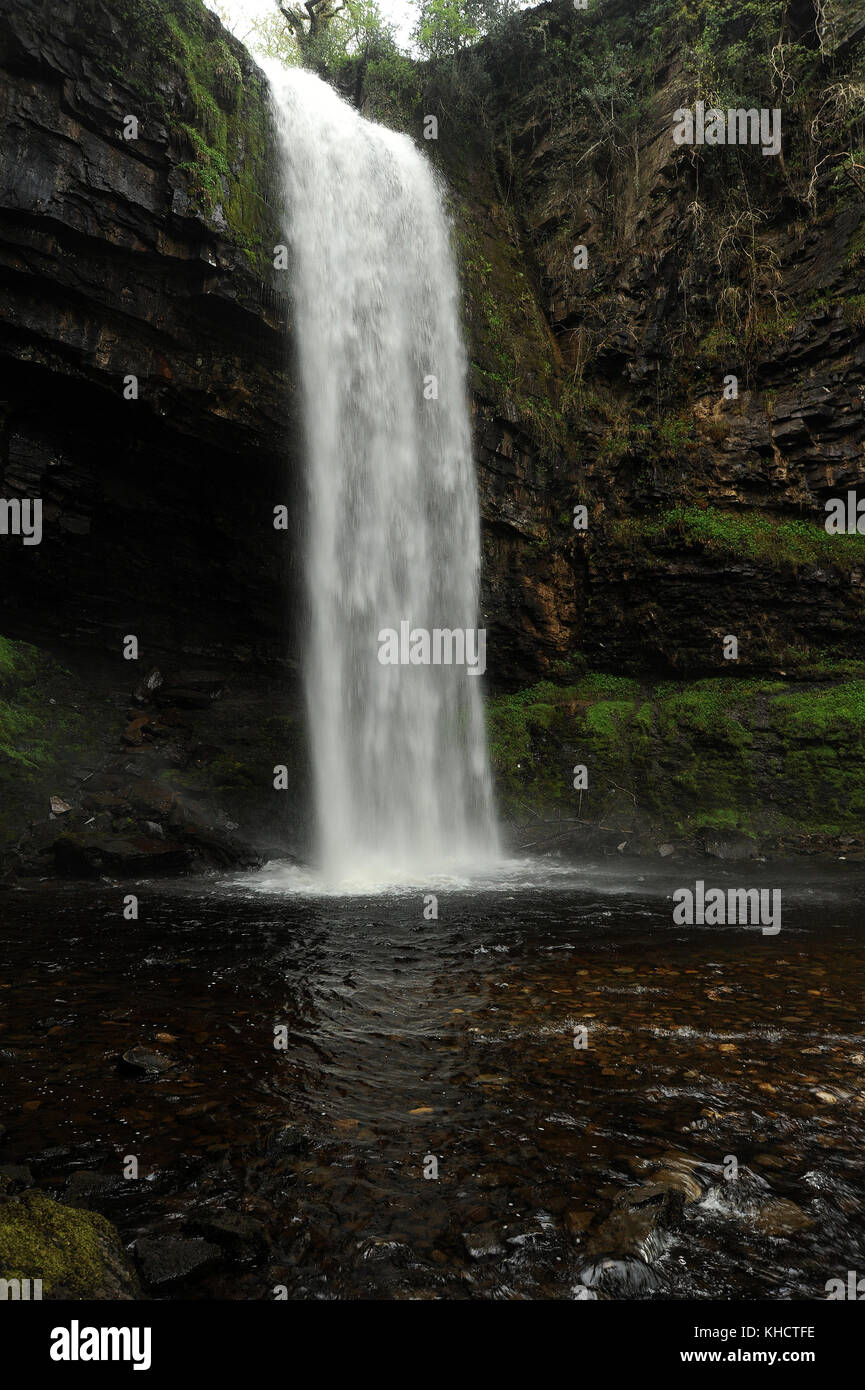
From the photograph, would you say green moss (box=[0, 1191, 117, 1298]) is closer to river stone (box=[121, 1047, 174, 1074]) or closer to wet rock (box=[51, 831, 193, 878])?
river stone (box=[121, 1047, 174, 1074])

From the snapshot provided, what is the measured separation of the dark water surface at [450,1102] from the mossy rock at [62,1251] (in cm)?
17

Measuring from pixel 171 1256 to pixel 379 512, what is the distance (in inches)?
479

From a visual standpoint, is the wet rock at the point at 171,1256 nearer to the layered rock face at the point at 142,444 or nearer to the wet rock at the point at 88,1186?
the wet rock at the point at 88,1186

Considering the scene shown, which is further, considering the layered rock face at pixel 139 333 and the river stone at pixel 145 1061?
the layered rock face at pixel 139 333

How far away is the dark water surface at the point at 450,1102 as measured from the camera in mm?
2348

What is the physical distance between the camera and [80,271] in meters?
9.98

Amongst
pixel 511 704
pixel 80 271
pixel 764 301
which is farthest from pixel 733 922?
pixel 764 301

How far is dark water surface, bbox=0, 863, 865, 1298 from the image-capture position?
92.4 inches

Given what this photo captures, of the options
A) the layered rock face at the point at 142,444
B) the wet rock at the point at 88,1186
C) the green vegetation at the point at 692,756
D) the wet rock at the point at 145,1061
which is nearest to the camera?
the wet rock at the point at 88,1186

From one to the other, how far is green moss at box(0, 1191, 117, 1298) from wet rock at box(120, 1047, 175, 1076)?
4.33 ft

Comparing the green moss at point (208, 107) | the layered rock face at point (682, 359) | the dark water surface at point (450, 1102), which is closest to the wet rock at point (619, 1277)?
the dark water surface at point (450, 1102)

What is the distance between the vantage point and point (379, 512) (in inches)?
521

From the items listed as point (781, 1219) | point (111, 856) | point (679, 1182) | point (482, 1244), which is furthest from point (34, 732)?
point (781, 1219)

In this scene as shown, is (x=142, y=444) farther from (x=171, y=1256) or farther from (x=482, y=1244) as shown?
(x=482, y=1244)
